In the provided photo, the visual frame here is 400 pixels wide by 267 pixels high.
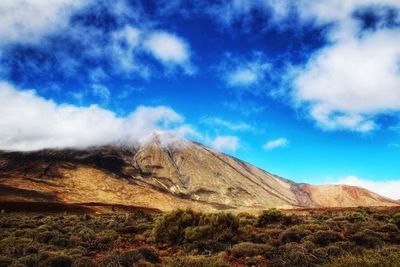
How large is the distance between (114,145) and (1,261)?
184 m

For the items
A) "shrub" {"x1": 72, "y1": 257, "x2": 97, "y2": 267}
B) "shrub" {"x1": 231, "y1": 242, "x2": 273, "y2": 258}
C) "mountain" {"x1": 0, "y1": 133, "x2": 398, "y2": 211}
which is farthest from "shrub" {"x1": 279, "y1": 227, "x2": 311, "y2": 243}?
"mountain" {"x1": 0, "y1": 133, "x2": 398, "y2": 211}

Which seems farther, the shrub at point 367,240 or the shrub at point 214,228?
the shrub at point 214,228

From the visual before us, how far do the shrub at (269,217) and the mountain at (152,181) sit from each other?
262ft

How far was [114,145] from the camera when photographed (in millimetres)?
191750

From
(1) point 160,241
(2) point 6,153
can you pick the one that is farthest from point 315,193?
(1) point 160,241

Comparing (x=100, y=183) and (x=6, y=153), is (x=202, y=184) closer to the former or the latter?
(x=100, y=183)

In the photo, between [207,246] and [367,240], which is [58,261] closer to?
[207,246]

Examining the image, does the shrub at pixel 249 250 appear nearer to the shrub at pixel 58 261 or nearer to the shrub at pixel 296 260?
the shrub at pixel 296 260

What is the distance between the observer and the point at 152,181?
509 ft

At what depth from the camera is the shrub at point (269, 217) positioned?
24.7 metres

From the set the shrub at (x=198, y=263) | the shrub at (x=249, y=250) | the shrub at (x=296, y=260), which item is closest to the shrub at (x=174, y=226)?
the shrub at (x=249, y=250)

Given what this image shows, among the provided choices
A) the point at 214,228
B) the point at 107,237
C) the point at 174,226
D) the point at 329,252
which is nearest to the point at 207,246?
the point at 214,228

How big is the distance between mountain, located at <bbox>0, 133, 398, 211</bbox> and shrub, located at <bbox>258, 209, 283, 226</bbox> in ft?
262

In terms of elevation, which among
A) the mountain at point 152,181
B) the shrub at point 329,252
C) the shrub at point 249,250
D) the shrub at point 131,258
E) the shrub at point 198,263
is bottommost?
the shrub at point 131,258
